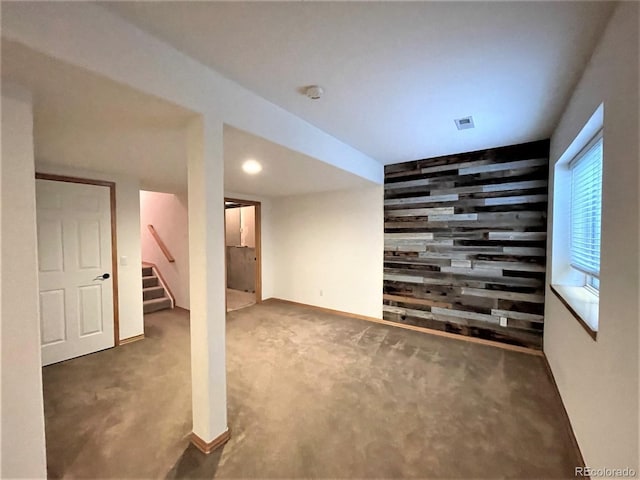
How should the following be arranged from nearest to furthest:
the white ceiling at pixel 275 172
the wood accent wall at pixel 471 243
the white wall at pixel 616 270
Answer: the white wall at pixel 616 270 < the white ceiling at pixel 275 172 < the wood accent wall at pixel 471 243

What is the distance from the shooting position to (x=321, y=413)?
2066 mm

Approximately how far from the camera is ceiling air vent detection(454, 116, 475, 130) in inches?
93.0

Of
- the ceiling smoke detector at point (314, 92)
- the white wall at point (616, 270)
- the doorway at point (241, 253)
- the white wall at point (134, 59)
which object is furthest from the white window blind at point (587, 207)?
the doorway at point (241, 253)

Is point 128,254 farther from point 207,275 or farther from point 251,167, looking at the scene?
point 207,275

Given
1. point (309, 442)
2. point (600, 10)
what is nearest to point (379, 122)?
point (600, 10)

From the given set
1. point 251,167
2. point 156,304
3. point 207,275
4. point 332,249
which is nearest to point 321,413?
point 207,275

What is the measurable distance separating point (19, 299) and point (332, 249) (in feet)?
12.4

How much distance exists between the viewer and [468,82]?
5.84 feet

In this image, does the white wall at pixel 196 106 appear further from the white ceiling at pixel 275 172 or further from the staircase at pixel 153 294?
the staircase at pixel 153 294

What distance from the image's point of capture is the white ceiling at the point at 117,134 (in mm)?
1237

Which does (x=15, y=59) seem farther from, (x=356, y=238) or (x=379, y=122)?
(x=356, y=238)

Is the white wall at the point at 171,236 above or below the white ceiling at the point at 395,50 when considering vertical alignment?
below

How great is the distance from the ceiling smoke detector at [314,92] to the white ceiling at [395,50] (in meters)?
0.05

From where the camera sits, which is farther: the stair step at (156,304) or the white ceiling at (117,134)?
the stair step at (156,304)
